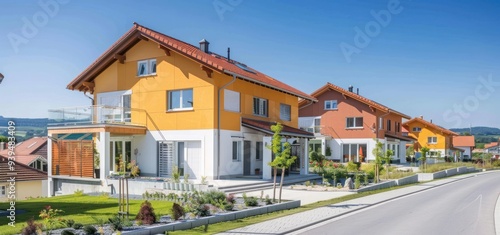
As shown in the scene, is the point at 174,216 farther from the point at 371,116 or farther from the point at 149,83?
the point at 371,116

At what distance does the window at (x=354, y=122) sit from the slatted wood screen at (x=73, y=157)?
27.3 meters

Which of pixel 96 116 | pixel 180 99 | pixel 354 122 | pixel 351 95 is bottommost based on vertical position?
pixel 96 116

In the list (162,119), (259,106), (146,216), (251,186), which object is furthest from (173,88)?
(146,216)

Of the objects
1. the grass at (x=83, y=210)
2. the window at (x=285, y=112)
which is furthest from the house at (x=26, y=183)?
the window at (x=285, y=112)

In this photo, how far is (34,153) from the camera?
4088cm

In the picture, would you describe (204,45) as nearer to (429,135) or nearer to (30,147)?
(30,147)

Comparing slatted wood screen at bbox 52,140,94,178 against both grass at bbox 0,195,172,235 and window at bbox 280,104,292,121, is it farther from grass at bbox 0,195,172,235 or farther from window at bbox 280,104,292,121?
window at bbox 280,104,292,121

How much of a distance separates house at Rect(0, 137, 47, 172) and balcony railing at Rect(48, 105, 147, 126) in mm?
14220

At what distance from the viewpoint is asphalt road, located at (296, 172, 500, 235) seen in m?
10.5

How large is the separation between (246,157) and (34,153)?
2708 centimetres

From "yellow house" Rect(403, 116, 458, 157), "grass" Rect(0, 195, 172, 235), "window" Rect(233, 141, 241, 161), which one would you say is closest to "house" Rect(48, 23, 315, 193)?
"window" Rect(233, 141, 241, 161)

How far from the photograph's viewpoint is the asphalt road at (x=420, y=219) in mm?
10461

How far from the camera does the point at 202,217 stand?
1124cm

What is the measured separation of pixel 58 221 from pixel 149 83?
49.0 ft
